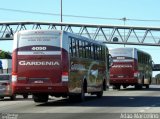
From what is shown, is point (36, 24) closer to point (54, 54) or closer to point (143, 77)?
point (143, 77)

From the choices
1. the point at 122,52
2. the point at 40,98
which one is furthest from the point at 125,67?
the point at 40,98

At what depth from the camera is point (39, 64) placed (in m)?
24.5

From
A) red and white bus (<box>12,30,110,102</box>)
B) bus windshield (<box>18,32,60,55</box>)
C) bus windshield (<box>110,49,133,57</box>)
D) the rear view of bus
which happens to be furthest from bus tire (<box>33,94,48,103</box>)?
bus windshield (<box>110,49,133,57</box>)

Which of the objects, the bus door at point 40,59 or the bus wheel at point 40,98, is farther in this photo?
the bus wheel at point 40,98

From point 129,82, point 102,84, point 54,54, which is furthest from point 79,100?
point 129,82

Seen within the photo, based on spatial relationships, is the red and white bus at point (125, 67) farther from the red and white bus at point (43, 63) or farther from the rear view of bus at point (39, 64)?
the rear view of bus at point (39, 64)

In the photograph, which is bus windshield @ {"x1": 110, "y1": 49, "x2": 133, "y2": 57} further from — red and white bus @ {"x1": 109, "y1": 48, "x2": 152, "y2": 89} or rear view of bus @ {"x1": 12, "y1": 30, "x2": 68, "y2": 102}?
rear view of bus @ {"x1": 12, "y1": 30, "x2": 68, "y2": 102}

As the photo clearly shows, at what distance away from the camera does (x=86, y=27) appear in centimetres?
8988

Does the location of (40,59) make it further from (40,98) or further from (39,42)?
(40,98)

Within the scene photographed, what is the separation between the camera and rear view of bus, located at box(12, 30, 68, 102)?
24359 millimetres

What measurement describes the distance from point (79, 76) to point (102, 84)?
6.58 m

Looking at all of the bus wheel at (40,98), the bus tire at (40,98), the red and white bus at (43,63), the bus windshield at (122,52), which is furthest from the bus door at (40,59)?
the bus windshield at (122,52)

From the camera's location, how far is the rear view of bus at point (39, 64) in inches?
959

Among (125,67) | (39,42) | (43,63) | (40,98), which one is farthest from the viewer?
(125,67)
